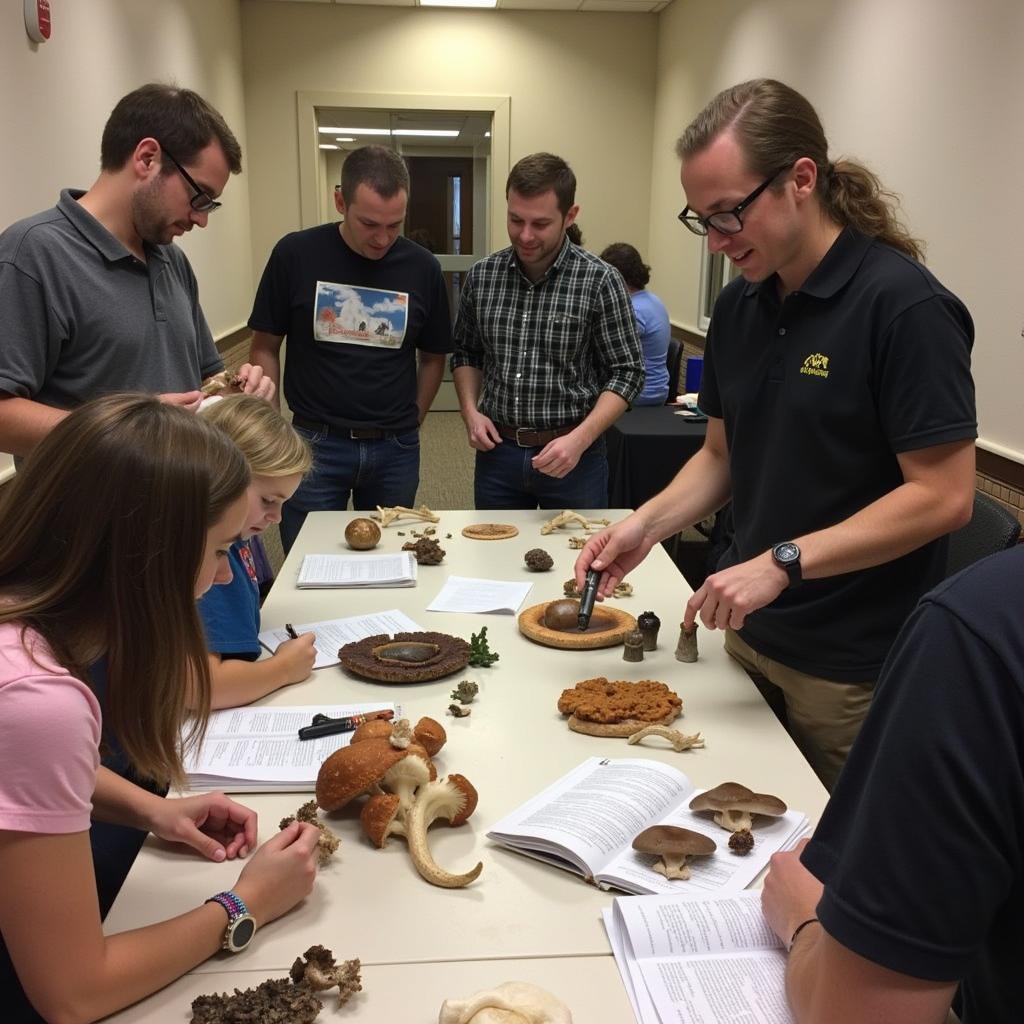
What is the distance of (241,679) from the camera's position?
64.6 inches

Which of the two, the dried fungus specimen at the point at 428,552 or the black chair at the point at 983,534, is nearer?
the black chair at the point at 983,534

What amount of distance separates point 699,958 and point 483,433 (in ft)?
6.95

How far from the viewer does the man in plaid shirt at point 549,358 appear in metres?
2.99

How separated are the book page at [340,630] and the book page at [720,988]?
0.98 m

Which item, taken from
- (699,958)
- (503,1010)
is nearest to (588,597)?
(699,958)

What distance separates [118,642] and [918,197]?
342 cm

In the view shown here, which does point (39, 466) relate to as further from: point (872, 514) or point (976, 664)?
point (872, 514)

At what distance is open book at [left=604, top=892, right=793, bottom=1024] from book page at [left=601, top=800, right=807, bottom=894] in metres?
0.04

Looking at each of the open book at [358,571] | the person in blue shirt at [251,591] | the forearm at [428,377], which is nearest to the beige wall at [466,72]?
the forearm at [428,377]

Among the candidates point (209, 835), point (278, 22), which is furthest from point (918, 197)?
point (278, 22)

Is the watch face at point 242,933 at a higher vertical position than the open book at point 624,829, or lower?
higher

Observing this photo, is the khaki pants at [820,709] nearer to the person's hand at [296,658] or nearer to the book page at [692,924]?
the book page at [692,924]

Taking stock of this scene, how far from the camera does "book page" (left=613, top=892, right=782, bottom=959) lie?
1058 millimetres

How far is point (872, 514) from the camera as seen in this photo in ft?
4.91
